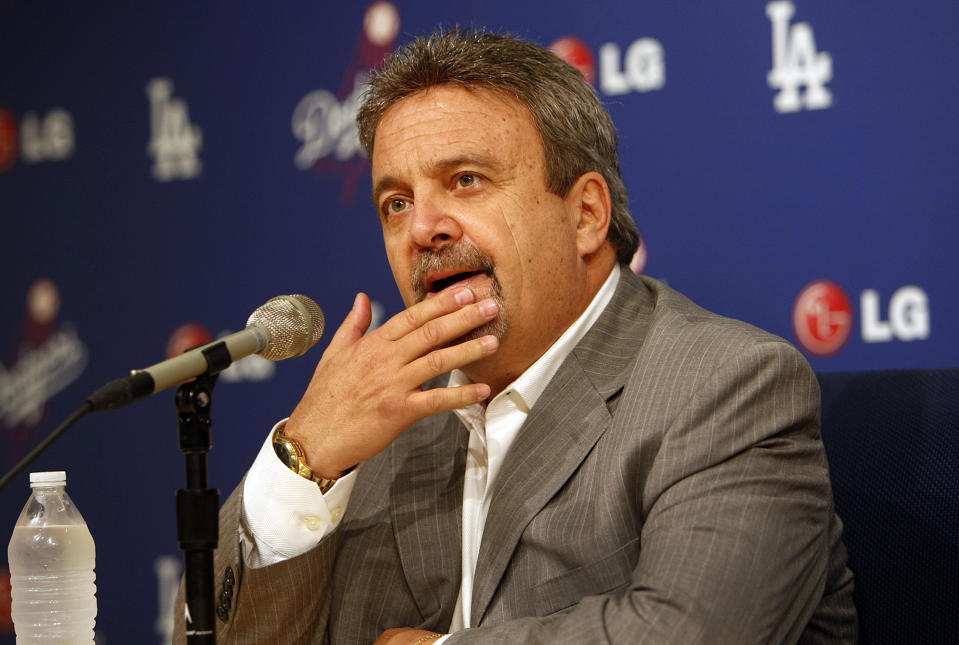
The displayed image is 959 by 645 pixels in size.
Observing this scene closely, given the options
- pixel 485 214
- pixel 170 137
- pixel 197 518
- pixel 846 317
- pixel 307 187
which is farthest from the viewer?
pixel 170 137

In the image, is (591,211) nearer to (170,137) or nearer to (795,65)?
(795,65)

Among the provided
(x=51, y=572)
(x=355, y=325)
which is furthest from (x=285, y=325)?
(x=51, y=572)

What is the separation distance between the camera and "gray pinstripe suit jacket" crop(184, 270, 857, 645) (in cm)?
150

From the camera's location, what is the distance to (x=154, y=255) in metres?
3.46

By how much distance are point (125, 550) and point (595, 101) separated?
A: 238 cm

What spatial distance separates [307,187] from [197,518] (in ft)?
6.27

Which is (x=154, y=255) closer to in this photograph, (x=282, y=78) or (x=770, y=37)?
(x=282, y=78)

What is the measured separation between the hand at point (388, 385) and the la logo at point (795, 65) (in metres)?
1.08

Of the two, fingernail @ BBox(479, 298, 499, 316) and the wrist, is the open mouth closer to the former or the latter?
fingernail @ BBox(479, 298, 499, 316)

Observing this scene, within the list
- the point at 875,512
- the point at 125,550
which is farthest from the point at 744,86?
the point at 125,550

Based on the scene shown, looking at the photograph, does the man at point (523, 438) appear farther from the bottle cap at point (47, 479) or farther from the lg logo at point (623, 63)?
the lg logo at point (623, 63)

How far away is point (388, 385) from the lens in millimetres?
1731

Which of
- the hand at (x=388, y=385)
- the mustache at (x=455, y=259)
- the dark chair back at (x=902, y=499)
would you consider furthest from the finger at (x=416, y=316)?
the dark chair back at (x=902, y=499)

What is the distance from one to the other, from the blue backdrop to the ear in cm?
57
